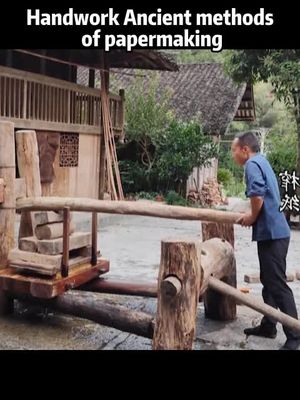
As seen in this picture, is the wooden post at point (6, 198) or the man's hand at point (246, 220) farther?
the wooden post at point (6, 198)

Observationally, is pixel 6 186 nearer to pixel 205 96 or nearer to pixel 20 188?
pixel 20 188

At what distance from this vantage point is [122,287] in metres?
5.11

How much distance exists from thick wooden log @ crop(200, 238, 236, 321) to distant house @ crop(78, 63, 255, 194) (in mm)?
12931

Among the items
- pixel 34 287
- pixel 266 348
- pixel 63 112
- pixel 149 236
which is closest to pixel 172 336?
pixel 266 348

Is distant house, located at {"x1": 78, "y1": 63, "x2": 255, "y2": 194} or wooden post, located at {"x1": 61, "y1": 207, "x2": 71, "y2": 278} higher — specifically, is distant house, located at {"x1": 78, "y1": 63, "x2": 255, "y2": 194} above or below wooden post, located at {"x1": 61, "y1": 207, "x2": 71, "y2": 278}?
above

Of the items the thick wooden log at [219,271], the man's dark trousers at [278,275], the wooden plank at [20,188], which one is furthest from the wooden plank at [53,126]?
the man's dark trousers at [278,275]

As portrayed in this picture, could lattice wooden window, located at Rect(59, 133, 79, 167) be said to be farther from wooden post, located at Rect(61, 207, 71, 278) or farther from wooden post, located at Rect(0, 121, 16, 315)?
wooden post, located at Rect(61, 207, 71, 278)

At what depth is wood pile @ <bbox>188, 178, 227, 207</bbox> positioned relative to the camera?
1781 centimetres

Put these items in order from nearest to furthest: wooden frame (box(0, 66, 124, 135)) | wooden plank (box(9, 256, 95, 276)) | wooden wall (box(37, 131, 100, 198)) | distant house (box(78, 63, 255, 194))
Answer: wooden plank (box(9, 256, 95, 276)) → wooden frame (box(0, 66, 124, 135)) → wooden wall (box(37, 131, 100, 198)) → distant house (box(78, 63, 255, 194))

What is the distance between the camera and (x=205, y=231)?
5.18m

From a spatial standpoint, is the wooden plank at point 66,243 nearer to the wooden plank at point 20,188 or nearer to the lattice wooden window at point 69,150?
the wooden plank at point 20,188

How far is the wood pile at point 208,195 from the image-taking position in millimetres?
17812

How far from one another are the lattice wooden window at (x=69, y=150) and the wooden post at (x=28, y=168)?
6.74 m

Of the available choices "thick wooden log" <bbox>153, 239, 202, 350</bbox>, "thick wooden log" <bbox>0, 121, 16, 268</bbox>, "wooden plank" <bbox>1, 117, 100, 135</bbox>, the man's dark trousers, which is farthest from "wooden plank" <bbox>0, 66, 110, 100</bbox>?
"thick wooden log" <bbox>153, 239, 202, 350</bbox>
